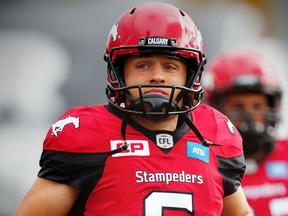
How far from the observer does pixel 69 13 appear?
6.86 metres

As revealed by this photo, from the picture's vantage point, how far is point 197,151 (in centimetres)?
295

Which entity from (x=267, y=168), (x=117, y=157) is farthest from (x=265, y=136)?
(x=117, y=157)

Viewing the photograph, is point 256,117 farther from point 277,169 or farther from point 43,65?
point 43,65

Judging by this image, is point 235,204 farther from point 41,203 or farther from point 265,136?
point 265,136

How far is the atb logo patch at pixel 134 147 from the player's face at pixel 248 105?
2104 mm

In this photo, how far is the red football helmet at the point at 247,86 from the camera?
4.93m

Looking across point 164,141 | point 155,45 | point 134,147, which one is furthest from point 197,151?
point 155,45

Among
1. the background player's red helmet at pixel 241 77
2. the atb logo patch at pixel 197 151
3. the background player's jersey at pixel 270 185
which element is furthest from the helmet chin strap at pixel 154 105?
the background player's red helmet at pixel 241 77

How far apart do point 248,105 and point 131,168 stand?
2372 millimetres

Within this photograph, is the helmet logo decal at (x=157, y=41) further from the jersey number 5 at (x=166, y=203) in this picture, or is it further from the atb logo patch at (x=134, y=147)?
the jersey number 5 at (x=166, y=203)

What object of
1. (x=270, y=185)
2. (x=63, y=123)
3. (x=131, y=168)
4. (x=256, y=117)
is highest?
(x=63, y=123)

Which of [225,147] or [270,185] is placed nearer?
[225,147]

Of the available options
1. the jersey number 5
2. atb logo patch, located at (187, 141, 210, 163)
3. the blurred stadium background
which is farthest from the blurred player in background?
the jersey number 5

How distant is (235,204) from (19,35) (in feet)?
12.9
